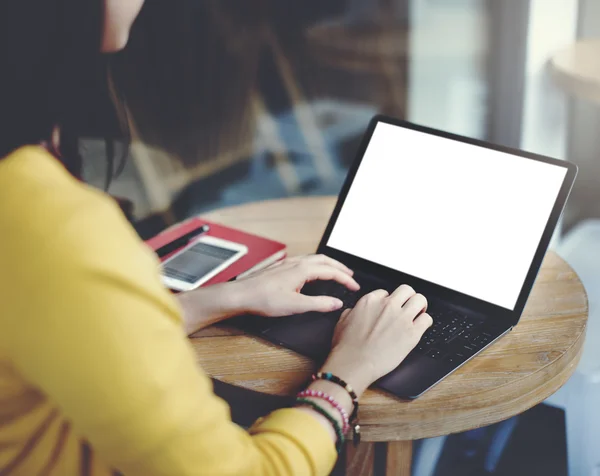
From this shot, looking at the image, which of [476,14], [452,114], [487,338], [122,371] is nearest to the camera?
[122,371]

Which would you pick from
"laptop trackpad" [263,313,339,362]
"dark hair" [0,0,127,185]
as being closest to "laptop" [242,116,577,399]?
"laptop trackpad" [263,313,339,362]

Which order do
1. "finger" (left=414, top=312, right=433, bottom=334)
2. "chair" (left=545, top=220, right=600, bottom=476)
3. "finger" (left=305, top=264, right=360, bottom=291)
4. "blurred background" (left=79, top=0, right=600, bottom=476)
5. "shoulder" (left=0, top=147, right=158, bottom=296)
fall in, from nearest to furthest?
1. "shoulder" (left=0, top=147, right=158, bottom=296)
2. "finger" (left=414, top=312, right=433, bottom=334)
3. "finger" (left=305, top=264, right=360, bottom=291)
4. "chair" (left=545, top=220, right=600, bottom=476)
5. "blurred background" (left=79, top=0, right=600, bottom=476)

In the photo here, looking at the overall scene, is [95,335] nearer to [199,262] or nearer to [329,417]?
[329,417]

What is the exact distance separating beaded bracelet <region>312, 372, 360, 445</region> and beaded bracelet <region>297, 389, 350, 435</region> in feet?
Result: 0.04

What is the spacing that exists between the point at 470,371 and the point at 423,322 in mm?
85

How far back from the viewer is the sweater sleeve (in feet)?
1.75

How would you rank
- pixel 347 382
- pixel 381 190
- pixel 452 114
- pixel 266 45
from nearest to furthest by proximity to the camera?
pixel 347 382, pixel 381 190, pixel 452 114, pixel 266 45

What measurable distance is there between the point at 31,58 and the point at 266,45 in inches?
86.3

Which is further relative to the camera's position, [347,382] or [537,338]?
[537,338]

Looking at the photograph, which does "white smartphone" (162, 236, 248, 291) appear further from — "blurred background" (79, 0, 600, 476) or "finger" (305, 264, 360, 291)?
"blurred background" (79, 0, 600, 476)

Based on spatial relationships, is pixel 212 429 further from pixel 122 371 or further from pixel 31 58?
pixel 31 58

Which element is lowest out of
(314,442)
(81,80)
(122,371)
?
(314,442)

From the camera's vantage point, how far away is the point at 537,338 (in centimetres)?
95

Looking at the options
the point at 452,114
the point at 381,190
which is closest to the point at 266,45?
the point at 452,114
